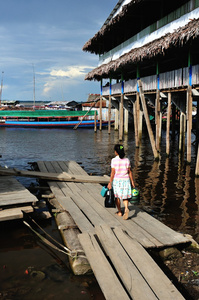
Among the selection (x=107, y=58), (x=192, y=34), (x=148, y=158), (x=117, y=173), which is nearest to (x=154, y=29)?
(x=192, y=34)

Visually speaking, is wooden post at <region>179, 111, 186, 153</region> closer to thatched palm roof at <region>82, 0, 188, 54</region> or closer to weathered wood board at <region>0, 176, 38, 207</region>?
thatched palm roof at <region>82, 0, 188, 54</region>

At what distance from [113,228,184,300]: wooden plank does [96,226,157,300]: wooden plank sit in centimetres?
8

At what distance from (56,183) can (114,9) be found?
2063 centimetres

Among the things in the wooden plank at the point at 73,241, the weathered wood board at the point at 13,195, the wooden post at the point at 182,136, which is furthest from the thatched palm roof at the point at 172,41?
the wooden plank at the point at 73,241

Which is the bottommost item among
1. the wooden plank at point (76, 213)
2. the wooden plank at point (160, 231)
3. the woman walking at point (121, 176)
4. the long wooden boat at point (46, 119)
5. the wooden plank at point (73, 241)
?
the wooden plank at point (73, 241)

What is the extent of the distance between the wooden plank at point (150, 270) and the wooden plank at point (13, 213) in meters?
2.24

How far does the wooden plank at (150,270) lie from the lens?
378cm

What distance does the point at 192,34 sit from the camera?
450 inches

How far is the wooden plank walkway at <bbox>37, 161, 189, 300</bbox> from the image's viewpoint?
389 cm

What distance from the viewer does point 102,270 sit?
4293 millimetres

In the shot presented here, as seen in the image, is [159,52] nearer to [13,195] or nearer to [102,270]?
[13,195]

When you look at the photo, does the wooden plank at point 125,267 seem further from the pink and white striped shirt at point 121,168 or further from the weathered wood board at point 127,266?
the pink and white striped shirt at point 121,168

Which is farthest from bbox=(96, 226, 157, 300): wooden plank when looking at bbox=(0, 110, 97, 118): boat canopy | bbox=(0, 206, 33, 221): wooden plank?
bbox=(0, 110, 97, 118): boat canopy

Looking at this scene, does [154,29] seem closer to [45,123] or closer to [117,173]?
[117,173]
